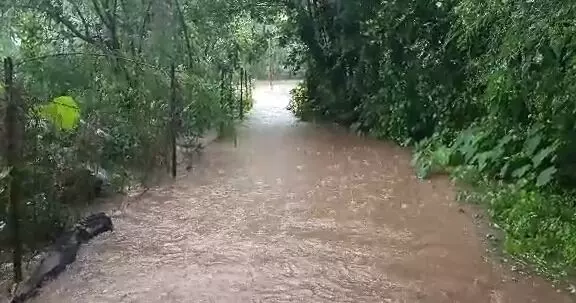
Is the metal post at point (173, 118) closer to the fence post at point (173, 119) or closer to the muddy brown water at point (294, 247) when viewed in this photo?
the fence post at point (173, 119)

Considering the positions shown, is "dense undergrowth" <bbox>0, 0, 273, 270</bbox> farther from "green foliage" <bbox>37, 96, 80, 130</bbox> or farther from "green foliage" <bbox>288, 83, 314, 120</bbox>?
"green foliage" <bbox>288, 83, 314, 120</bbox>

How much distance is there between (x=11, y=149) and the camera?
4.95 m

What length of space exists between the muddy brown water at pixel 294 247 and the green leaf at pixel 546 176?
0.85 meters

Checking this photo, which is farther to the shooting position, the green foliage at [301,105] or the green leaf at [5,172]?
the green foliage at [301,105]

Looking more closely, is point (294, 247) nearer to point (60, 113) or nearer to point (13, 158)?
point (60, 113)

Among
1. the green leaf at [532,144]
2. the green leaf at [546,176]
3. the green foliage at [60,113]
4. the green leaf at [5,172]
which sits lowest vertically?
the green leaf at [546,176]

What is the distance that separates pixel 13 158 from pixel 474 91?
24.2 ft

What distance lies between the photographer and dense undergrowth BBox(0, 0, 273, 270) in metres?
5.57

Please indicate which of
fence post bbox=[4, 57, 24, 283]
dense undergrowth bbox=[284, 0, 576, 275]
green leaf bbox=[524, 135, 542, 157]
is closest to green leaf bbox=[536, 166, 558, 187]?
dense undergrowth bbox=[284, 0, 576, 275]

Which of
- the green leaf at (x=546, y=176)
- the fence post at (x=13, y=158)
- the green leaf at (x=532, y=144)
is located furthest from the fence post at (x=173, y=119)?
the green leaf at (x=546, y=176)

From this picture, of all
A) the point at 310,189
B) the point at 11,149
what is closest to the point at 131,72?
the point at 310,189

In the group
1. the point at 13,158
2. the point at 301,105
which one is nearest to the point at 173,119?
the point at 13,158

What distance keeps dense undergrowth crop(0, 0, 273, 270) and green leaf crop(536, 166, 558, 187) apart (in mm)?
4548

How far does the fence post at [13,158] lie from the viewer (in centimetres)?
486
